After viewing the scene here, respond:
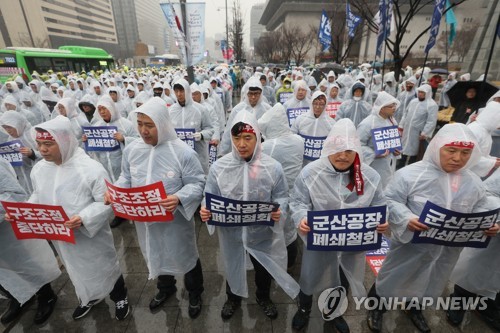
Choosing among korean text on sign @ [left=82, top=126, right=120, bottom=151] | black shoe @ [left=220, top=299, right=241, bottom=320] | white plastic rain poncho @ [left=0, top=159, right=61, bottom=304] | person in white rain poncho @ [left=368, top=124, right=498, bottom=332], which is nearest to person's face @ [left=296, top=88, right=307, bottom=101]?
korean text on sign @ [left=82, top=126, right=120, bottom=151]

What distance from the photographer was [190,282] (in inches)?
119

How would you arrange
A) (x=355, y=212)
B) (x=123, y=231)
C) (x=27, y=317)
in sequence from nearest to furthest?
(x=355, y=212)
(x=27, y=317)
(x=123, y=231)

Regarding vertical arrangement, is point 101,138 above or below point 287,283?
above

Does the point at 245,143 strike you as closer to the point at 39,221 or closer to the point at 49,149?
the point at 49,149

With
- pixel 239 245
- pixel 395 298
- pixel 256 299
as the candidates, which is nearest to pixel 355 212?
pixel 239 245

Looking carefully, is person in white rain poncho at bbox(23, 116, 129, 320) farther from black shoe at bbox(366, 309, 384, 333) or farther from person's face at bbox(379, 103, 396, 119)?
person's face at bbox(379, 103, 396, 119)

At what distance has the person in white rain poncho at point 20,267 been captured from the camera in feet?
8.98

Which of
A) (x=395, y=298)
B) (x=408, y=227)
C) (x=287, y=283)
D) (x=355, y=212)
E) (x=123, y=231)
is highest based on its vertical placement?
(x=355, y=212)

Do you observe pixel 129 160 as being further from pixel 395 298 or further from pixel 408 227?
pixel 395 298

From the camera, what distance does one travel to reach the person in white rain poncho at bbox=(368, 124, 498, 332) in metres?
2.22

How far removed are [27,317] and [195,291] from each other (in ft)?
6.52

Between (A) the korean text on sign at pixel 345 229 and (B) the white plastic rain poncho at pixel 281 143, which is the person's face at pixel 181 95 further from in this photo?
(A) the korean text on sign at pixel 345 229

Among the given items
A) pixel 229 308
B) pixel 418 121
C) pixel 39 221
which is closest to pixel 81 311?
pixel 39 221

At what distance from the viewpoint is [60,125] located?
2498 mm
